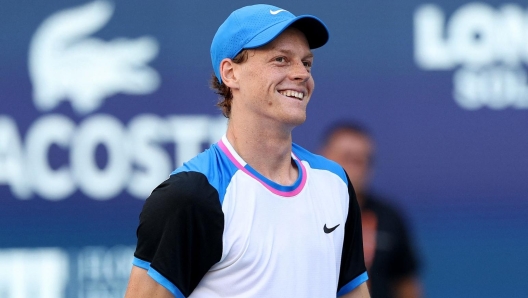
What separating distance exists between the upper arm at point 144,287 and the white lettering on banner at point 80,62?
5.98ft

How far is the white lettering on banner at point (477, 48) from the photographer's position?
349 centimetres

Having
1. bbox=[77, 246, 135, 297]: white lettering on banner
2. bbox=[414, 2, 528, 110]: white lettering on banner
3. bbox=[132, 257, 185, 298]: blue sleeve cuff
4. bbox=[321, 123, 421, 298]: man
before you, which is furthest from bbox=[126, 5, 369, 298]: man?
bbox=[414, 2, 528, 110]: white lettering on banner

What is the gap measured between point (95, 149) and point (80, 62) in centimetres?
34

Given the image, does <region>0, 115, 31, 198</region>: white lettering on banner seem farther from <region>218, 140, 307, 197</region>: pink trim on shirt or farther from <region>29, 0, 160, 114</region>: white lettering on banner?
<region>218, 140, 307, 197</region>: pink trim on shirt

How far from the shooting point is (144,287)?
1610 millimetres

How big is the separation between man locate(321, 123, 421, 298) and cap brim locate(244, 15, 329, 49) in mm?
1534

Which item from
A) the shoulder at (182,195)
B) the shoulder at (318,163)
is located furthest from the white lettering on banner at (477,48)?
the shoulder at (182,195)

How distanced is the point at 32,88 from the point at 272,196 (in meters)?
1.89

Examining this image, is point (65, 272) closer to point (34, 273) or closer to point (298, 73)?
point (34, 273)

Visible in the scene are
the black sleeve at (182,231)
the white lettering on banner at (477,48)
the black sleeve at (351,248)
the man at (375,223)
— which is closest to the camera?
the black sleeve at (182,231)

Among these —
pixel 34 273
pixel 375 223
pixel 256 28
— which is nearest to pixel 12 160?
pixel 34 273

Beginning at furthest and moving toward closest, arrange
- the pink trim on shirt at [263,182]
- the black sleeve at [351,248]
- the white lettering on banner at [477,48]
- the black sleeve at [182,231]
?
the white lettering on banner at [477,48] → the black sleeve at [351,248] → the pink trim on shirt at [263,182] → the black sleeve at [182,231]

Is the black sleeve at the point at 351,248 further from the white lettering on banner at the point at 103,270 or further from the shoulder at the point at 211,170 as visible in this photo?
the white lettering on banner at the point at 103,270

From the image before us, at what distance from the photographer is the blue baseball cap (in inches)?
68.7
